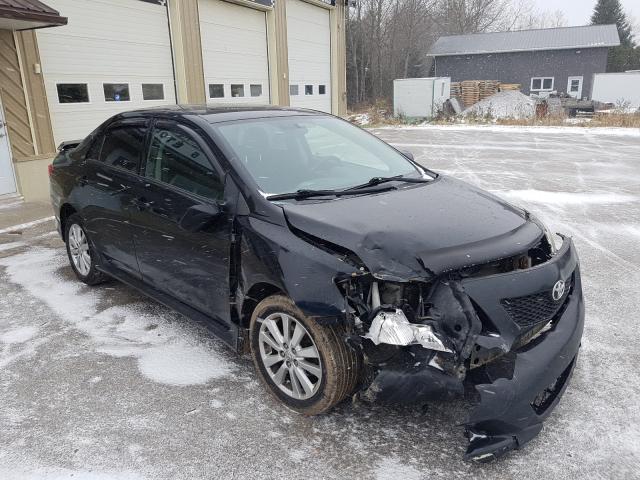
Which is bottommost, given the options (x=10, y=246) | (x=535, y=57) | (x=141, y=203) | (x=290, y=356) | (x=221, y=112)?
(x=10, y=246)

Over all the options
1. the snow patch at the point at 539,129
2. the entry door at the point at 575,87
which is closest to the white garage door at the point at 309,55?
the snow patch at the point at 539,129

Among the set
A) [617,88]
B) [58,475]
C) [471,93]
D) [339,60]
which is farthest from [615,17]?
[58,475]

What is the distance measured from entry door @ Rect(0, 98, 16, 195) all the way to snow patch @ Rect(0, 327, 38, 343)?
5.34m

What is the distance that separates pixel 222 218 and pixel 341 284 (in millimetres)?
932

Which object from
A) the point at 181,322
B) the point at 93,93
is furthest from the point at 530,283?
the point at 93,93

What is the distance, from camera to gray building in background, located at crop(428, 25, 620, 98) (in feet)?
123

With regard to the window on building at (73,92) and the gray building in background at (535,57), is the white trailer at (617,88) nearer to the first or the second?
the gray building in background at (535,57)

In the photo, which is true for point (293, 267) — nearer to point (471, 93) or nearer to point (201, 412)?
point (201, 412)

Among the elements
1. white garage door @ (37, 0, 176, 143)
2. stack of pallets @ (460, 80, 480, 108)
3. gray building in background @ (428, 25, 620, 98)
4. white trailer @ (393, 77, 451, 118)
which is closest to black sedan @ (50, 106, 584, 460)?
white garage door @ (37, 0, 176, 143)

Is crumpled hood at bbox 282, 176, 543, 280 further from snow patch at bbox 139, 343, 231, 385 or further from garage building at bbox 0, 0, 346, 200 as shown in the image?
garage building at bbox 0, 0, 346, 200

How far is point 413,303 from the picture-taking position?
2.58m

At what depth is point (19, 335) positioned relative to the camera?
4.05m

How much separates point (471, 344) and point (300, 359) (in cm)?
95

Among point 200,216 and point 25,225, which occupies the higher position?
point 200,216
